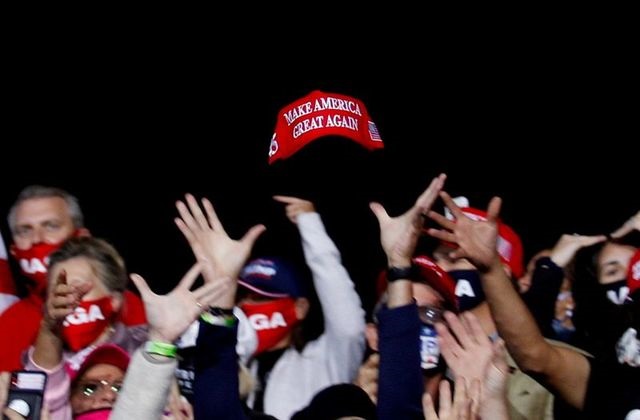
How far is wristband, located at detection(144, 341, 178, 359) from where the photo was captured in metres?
3.33

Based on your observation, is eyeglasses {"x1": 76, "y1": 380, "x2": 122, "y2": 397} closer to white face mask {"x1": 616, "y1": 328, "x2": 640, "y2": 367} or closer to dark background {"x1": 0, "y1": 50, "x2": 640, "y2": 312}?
white face mask {"x1": 616, "y1": 328, "x2": 640, "y2": 367}

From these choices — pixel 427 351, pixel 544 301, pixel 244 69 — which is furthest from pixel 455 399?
pixel 244 69

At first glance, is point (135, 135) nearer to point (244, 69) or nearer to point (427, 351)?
point (244, 69)

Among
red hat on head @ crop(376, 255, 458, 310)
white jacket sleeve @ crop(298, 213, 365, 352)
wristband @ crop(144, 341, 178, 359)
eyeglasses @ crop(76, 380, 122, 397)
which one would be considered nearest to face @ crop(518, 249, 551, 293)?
white jacket sleeve @ crop(298, 213, 365, 352)

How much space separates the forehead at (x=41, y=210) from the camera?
4.69m

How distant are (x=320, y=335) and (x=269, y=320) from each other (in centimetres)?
31

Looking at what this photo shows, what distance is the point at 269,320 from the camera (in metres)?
4.79

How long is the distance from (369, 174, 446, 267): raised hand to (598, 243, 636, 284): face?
4.05ft

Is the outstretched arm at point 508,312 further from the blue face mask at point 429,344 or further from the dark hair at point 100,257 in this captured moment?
the dark hair at point 100,257

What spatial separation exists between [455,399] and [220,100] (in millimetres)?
2479

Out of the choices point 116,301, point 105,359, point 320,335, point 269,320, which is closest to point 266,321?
point 269,320

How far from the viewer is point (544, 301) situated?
15.2 ft

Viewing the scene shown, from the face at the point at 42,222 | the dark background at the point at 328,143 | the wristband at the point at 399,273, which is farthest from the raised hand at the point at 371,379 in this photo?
the dark background at the point at 328,143

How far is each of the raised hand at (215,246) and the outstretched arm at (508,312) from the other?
0.53 metres
